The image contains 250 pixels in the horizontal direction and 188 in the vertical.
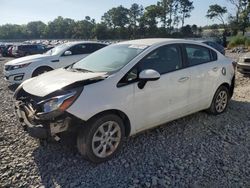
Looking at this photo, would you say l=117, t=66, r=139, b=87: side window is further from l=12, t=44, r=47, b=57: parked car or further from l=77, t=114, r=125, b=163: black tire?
l=12, t=44, r=47, b=57: parked car

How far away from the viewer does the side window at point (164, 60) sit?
4012 mm

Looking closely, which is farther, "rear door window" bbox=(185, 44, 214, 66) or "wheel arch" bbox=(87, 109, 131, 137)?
"rear door window" bbox=(185, 44, 214, 66)

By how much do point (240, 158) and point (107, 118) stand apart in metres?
1.93

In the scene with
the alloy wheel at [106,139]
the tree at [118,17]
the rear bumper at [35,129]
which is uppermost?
the tree at [118,17]

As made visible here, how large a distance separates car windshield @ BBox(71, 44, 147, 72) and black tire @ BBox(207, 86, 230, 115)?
197cm

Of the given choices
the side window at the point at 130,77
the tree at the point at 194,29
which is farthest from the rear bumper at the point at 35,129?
the tree at the point at 194,29

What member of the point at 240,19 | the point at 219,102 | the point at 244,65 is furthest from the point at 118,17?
the point at 219,102

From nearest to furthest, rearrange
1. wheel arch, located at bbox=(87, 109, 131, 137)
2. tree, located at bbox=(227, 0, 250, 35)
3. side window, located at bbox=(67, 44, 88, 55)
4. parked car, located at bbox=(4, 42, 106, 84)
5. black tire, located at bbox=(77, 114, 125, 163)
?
black tire, located at bbox=(77, 114, 125, 163) → wheel arch, located at bbox=(87, 109, 131, 137) → parked car, located at bbox=(4, 42, 106, 84) → side window, located at bbox=(67, 44, 88, 55) → tree, located at bbox=(227, 0, 250, 35)

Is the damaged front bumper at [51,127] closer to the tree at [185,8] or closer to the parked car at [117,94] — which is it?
the parked car at [117,94]

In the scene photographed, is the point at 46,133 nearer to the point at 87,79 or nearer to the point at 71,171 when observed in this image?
the point at 71,171

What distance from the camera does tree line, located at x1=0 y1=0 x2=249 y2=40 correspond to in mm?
81938

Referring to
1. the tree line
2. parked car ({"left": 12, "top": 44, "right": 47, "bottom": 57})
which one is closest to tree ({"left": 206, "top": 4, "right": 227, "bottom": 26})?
the tree line

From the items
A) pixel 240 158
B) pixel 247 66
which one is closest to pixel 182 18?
pixel 247 66

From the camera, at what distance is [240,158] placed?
371cm
